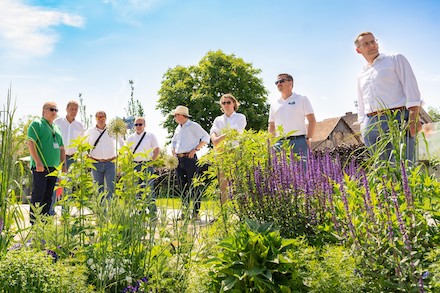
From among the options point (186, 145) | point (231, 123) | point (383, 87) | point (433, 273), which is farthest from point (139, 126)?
point (433, 273)

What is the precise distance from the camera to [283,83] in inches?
208

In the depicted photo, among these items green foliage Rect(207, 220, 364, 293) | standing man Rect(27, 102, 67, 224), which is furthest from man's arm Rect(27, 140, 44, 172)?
green foliage Rect(207, 220, 364, 293)

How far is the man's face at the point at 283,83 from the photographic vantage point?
17.3ft

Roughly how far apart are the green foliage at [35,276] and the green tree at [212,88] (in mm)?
26350

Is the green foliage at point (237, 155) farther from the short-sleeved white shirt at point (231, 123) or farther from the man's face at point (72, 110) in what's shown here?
the man's face at point (72, 110)

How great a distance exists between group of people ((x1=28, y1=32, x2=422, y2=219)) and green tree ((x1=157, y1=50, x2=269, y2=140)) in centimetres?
2153

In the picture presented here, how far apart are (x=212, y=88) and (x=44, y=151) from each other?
24.7m

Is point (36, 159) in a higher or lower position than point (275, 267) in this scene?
higher

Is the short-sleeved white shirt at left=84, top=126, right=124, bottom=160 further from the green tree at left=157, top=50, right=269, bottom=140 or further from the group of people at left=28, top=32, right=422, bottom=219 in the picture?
the green tree at left=157, top=50, right=269, bottom=140

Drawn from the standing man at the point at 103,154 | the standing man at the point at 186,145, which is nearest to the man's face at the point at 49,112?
the standing man at the point at 103,154

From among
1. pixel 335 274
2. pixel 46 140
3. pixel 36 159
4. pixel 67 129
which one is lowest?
pixel 335 274

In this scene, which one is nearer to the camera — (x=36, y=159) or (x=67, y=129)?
(x=36, y=159)

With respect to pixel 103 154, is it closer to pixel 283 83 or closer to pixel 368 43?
pixel 283 83

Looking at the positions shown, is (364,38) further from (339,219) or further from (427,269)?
(427,269)
